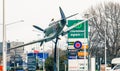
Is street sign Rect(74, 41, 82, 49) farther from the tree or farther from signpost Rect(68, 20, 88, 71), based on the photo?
the tree

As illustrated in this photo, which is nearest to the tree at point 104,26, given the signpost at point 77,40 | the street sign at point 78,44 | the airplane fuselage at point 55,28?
the airplane fuselage at point 55,28

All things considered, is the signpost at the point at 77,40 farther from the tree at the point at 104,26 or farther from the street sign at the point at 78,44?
the tree at the point at 104,26

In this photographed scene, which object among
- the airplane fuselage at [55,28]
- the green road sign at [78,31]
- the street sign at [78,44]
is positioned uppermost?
the airplane fuselage at [55,28]

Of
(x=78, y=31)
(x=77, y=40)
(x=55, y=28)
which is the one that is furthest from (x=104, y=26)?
(x=77, y=40)

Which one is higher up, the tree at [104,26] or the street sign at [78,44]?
the tree at [104,26]

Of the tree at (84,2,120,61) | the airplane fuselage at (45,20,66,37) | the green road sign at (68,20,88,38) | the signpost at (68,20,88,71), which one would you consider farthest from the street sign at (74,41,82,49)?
the tree at (84,2,120,61)

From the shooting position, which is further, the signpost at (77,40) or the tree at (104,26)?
the tree at (104,26)

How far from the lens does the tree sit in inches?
2872

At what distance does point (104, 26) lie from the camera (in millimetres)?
73312

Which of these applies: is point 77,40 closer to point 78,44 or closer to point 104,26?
point 78,44

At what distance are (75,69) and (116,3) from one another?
4724 cm

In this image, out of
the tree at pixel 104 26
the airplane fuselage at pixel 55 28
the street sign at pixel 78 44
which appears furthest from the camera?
the tree at pixel 104 26

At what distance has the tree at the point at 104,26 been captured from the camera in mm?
72938

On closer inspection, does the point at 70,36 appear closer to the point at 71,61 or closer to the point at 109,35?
the point at 71,61
